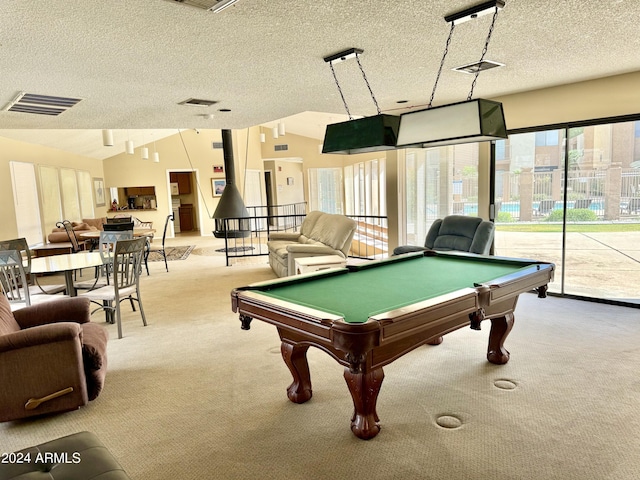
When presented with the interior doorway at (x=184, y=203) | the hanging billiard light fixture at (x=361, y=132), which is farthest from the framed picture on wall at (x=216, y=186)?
the hanging billiard light fixture at (x=361, y=132)

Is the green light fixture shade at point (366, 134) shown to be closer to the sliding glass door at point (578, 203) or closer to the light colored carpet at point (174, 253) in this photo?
the sliding glass door at point (578, 203)

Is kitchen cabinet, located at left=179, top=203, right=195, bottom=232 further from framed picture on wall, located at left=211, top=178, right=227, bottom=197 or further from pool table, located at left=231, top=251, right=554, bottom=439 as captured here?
pool table, located at left=231, top=251, right=554, bottom=439

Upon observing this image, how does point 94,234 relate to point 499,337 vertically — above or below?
above

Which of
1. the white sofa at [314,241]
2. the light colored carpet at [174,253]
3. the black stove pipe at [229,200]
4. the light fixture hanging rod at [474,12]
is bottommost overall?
the light colored carpet at [174,253]

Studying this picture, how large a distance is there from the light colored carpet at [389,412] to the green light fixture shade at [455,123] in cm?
172

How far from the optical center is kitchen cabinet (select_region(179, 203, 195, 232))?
14.8 m

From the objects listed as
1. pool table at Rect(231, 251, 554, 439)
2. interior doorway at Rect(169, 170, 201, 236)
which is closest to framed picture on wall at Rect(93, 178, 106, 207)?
interior doorway at Rect(169, 170, 201, 236)

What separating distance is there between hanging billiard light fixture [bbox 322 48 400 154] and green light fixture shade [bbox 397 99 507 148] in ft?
0.31

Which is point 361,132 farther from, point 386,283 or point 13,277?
point 13,277

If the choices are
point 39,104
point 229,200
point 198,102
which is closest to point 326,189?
point 229,200

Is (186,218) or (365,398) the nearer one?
(365,398)

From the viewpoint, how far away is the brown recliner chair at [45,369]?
2.56 m

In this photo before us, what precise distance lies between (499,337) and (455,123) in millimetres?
1633

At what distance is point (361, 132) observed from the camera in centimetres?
342
